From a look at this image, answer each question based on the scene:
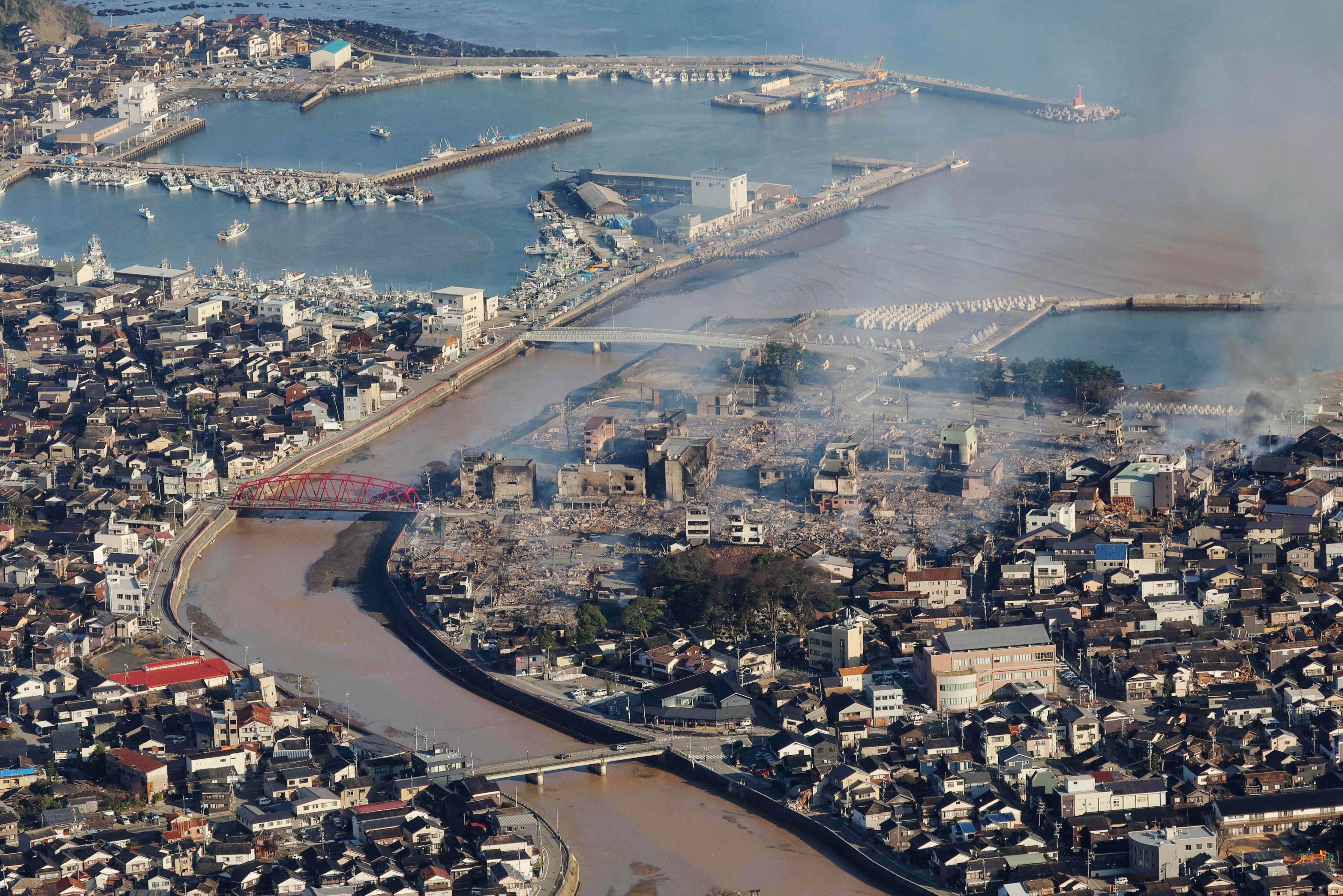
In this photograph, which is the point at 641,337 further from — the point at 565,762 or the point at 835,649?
the point at 565,762

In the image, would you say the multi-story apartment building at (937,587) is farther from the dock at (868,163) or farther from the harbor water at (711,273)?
the dock at (868,163)

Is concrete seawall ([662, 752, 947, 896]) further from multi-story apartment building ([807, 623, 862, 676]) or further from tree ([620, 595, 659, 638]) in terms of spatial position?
tree ([620, 595, 659, 638])

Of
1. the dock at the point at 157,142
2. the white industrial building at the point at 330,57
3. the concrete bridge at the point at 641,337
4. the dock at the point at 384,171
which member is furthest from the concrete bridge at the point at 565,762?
the white industrial building at the point at 330,57

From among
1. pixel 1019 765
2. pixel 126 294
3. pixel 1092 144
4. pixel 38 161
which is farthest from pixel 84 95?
pixel 1019 765

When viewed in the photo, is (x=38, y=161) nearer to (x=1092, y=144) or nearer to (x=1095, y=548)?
(x=1092, y=144)

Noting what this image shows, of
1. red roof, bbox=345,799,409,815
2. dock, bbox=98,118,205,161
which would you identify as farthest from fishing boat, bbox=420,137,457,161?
red roof, bbox=345,799,409,815

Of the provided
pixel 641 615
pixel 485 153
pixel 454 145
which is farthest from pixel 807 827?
pixel 454 145
